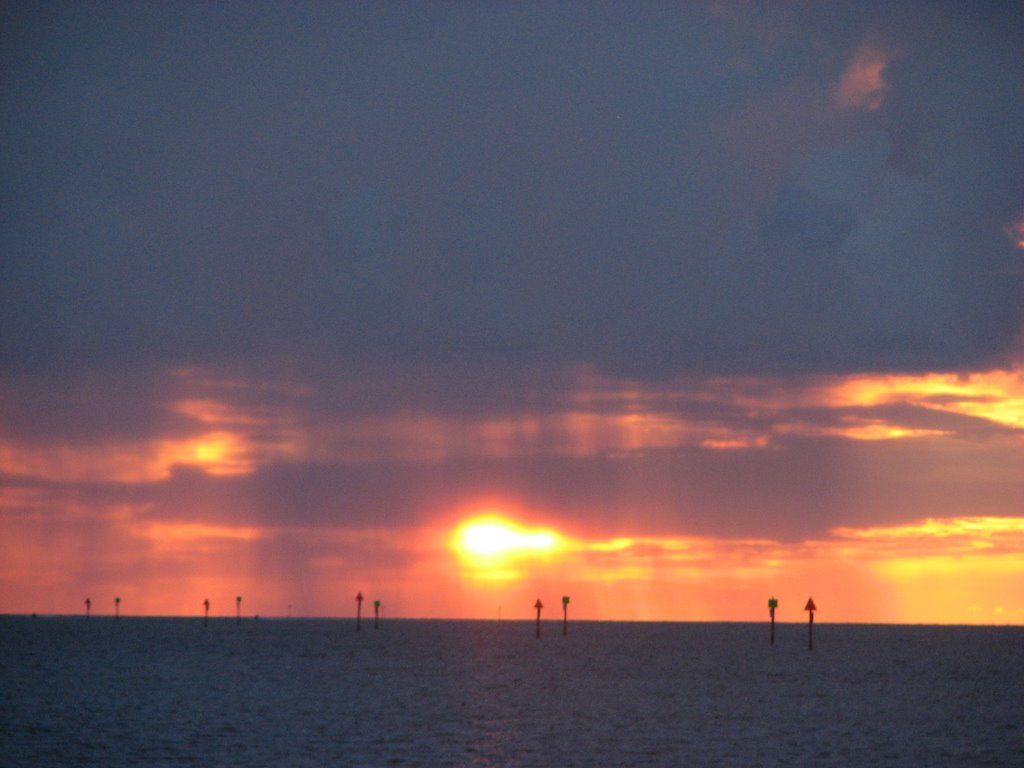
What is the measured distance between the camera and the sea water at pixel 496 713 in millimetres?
48281

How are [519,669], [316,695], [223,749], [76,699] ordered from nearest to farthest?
[223,749], [76,699], [316,695], [519,669]

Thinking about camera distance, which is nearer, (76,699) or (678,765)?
(678,765)

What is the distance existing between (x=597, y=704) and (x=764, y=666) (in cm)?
4952

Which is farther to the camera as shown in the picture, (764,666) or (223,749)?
(764,666)

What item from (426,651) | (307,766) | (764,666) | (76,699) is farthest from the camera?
(426,651)

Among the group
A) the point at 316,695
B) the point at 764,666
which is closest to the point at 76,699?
the point at 316,695

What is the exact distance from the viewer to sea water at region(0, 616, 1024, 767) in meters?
48.3

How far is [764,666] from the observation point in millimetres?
116500

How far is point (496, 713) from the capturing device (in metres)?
64.4

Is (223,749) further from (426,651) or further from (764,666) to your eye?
(426,651)

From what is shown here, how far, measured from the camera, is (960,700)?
78.1 metres

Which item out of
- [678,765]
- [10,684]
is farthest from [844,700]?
[10,684]

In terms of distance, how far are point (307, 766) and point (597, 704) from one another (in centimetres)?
2962

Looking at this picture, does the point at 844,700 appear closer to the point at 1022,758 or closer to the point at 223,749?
the point at 1022,758
